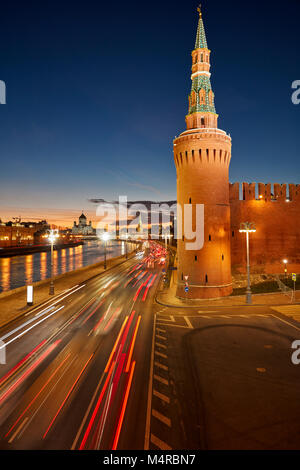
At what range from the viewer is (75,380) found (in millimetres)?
10883

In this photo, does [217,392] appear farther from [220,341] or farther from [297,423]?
[220,341]

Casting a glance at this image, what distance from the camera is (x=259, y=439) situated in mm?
7602

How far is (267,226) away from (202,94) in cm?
1812

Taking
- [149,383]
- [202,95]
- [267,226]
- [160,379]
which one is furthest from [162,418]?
[202,95]

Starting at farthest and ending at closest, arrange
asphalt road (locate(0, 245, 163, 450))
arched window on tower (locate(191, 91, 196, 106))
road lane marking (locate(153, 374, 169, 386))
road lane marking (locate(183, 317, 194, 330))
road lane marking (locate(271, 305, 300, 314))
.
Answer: arched window on tower (locate(191, 91, 196, 106))
road lane marking (locate(271, 305, 300, 314))
road lane marking (locate(183, 317, 194, 330))
road lane marking (locate(153, 374, 169, 386))
asphalt road (locate(0, 245, 163, 450))

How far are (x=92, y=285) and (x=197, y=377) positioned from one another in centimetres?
2500

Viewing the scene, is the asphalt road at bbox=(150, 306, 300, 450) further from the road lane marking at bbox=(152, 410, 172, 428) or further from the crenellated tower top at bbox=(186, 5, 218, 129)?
the crenellated tower top at bbox=(186, 5, 218, 129)

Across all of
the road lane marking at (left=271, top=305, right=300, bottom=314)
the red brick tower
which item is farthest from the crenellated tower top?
→ the road lane marking at (left=271, top=305, right=300, bottom=314)

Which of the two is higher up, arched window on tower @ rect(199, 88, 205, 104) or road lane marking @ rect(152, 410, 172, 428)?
arched window on tower @ rect(199, 88, 205, 104)

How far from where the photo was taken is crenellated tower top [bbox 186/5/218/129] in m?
28.0

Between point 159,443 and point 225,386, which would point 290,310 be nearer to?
point 225,386

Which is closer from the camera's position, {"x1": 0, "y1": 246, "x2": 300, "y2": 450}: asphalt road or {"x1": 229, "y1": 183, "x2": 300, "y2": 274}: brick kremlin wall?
{"x1": 0, "y1": 246, "x2": 300, "y2": 450}: asphalt road
